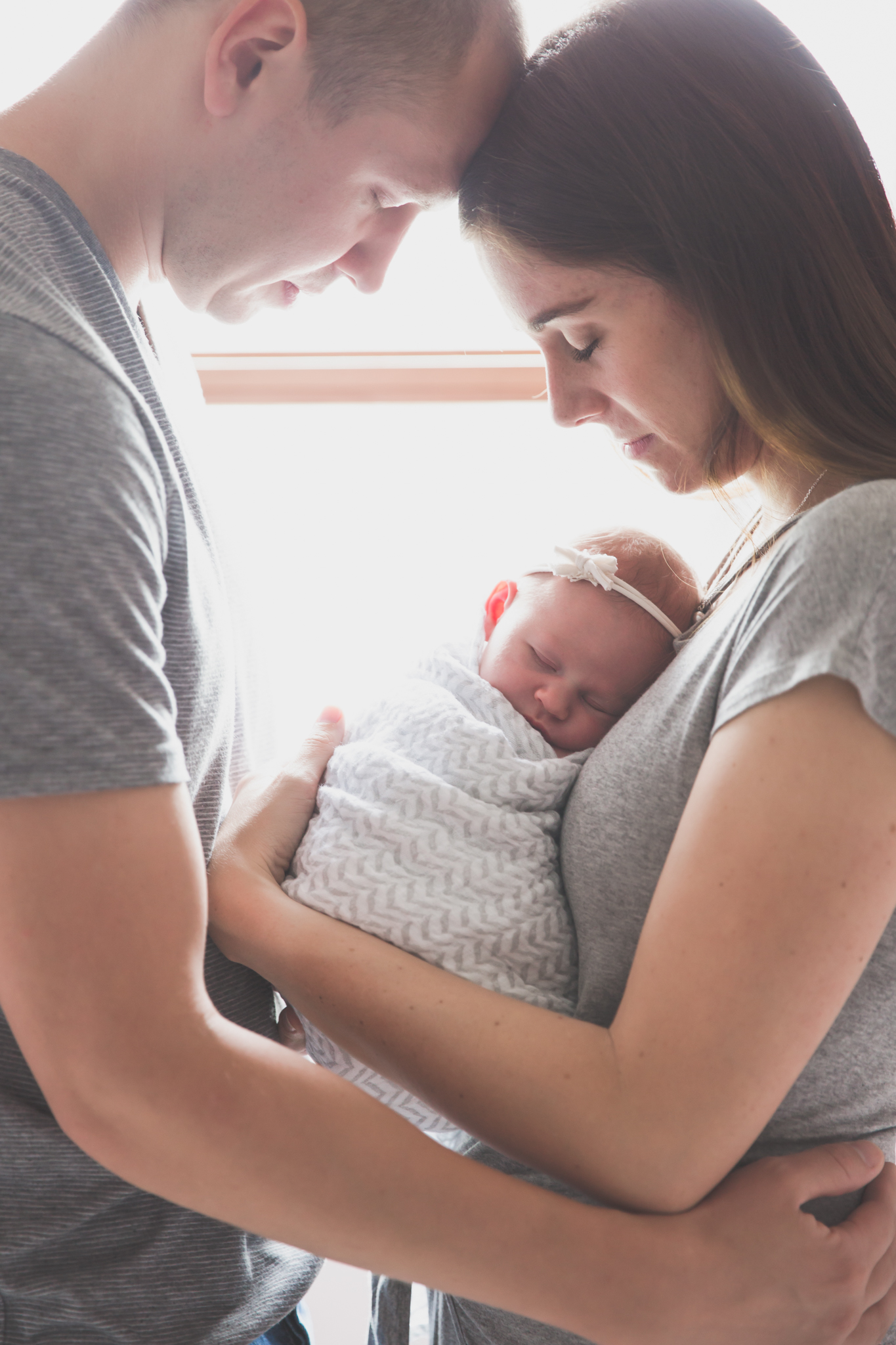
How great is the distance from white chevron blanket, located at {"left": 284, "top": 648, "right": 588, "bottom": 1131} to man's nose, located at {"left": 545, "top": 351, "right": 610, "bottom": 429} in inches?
16.7

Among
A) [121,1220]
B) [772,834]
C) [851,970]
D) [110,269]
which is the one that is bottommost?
[121,1220]

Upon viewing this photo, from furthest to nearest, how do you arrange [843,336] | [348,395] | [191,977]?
[348,395]
[843,336]
[191,977]

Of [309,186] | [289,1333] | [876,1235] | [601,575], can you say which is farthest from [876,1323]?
[309,186]

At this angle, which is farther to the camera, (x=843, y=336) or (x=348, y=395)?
(x=348, y=395)

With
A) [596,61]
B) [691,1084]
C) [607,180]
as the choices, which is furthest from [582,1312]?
[596,61]

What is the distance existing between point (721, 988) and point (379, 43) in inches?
36.6

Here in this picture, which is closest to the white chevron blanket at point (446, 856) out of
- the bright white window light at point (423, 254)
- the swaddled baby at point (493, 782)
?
the swaddled baby at point (493, 782)

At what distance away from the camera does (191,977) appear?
2.18 ft

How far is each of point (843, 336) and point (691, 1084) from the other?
0.72m

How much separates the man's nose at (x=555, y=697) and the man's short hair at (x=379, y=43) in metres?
0.69

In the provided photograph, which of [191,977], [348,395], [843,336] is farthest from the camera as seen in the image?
[348,395]

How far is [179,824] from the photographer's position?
652 mm

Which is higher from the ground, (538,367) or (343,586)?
(538,367)

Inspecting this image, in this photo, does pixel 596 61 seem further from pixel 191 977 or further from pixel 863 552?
pixel 191 977
